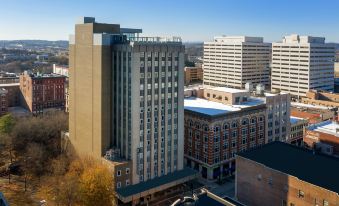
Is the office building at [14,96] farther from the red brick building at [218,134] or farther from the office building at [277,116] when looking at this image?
the office building at [277,116]

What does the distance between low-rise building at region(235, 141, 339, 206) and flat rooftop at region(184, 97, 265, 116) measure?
18830 millimetres

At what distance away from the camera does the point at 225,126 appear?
84250 mm

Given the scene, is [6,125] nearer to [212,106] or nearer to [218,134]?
[212,106]

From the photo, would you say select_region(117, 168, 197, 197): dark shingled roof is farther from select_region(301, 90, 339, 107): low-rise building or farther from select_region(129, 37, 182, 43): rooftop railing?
select_region(301, 90, 339, 107): low-rise building

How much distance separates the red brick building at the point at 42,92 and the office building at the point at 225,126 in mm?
75578

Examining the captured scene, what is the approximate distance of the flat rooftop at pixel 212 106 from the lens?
3398 inches

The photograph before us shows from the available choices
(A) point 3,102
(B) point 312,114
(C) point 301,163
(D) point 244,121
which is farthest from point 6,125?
(B) point 312,114

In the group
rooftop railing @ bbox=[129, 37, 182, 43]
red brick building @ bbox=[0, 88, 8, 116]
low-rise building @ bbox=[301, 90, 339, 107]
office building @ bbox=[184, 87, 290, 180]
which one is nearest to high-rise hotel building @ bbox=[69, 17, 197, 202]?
rooftop railing @ bbox=[129, 37, 182, 43]

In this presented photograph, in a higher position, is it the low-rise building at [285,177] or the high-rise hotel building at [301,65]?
the high-rise hotel building at [301,65]

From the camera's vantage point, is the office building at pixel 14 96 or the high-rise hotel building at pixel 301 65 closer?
the office building at pixel 14 96

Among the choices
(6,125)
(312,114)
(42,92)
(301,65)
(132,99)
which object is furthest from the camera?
(301,65)

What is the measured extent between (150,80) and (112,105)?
379 inches

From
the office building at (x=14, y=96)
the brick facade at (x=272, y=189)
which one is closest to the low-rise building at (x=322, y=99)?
the brick facade at (x=272, y=189)

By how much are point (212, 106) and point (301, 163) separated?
33830 millimetres
